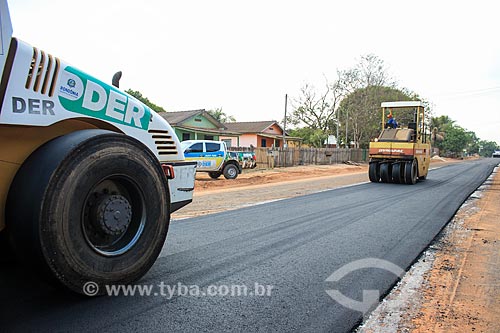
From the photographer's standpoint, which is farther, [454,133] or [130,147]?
[454,133]

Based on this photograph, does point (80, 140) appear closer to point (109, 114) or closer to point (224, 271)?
point (109, 114)

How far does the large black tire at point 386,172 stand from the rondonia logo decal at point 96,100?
1329cm

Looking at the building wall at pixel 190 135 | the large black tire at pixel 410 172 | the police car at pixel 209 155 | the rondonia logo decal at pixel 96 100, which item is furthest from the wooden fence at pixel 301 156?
the rondonia logo decal at pixel 96 100

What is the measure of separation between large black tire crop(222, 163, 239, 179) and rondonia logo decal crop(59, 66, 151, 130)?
45.7ft

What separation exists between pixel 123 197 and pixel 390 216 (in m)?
5.64

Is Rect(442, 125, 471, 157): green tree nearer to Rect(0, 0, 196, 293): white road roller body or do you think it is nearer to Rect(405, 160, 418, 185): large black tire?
Rect(405, 160, 418, 185): large black tire

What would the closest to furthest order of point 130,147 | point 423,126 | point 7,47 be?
point 7,47 < point 130,147 < point 423,126

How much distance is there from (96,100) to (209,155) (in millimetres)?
13903

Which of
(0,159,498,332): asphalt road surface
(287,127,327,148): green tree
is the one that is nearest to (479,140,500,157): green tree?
(287,127,327,148): green tree

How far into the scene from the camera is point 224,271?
3621 millimetres

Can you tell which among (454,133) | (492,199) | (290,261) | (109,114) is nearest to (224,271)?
(290,261)

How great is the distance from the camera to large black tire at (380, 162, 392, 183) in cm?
1488

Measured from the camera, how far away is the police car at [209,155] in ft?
54.0

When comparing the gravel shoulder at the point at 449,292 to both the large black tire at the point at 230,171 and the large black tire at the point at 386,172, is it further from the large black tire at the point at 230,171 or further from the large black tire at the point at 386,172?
the large black tire at the point at 230,171
